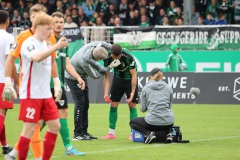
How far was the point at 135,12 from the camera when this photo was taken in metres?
31.0

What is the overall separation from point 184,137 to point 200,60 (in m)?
12.8

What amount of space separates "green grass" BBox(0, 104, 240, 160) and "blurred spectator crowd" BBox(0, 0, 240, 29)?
778 cm

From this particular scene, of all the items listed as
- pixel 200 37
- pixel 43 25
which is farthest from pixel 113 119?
pixel 200 37

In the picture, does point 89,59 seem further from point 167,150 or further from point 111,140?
point 167,150

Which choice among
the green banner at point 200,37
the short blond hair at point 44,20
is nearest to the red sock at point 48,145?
the short blond hair at point 44,20

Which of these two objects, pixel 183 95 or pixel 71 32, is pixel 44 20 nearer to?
pixel 183 95

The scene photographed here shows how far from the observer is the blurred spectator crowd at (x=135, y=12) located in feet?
99.2

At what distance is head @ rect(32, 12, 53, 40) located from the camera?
32.3 feet

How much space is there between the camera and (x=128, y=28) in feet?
94.4

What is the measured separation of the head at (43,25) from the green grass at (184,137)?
2.66m

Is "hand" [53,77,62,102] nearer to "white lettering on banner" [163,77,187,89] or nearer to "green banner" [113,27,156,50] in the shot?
"white lettering on banner" [163,77,187,89]

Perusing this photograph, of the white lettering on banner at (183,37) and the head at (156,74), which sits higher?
the white lettering on banner at (183,37)

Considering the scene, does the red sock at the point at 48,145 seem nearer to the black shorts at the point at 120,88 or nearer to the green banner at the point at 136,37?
the black shorts at the point at 120,88

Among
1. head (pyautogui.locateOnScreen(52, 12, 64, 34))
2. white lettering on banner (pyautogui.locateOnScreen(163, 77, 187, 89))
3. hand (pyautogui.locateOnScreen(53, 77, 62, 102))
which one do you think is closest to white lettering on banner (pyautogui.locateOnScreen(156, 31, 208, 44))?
white lettering on banner (pyautogui.locateOnScreen(163, 77, 187, 89))
